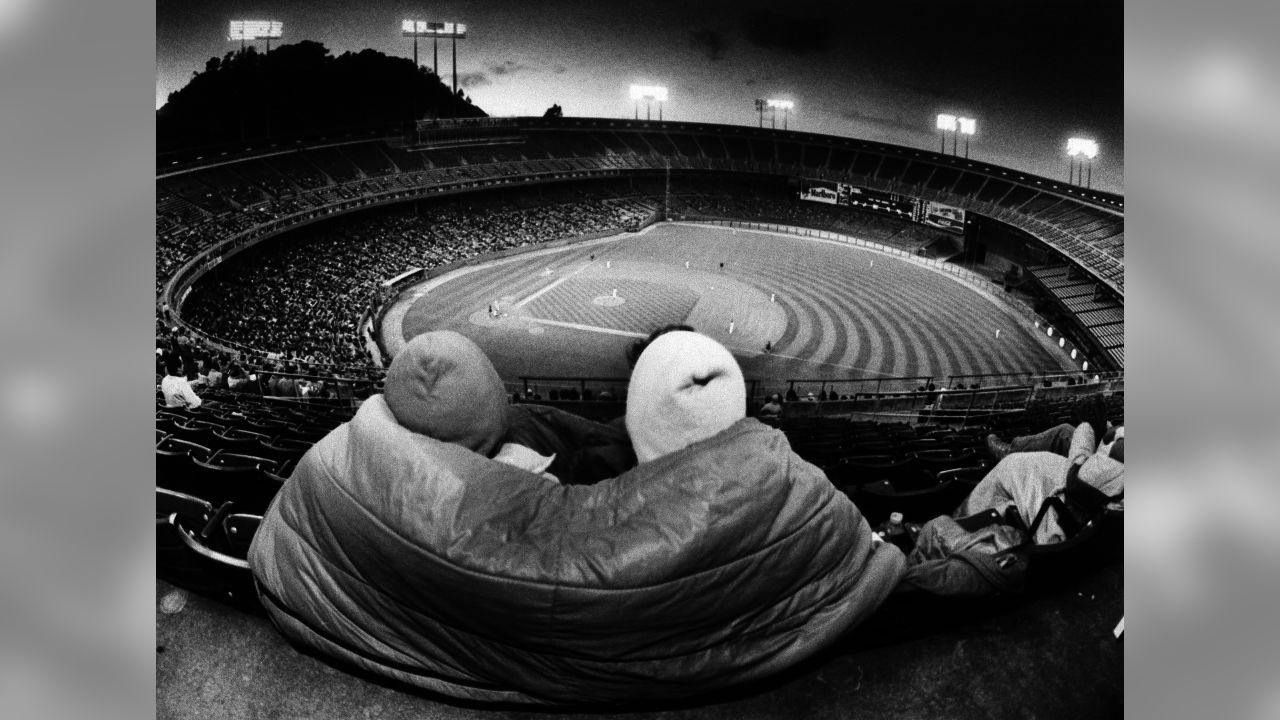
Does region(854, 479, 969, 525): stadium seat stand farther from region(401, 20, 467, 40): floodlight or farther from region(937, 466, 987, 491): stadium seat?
region(401, 20, 467, 40): floodlight

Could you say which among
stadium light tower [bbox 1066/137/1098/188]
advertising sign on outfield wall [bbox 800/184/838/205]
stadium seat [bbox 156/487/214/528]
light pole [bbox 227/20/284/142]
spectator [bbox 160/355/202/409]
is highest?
light pole [bbox 227/20/284/142]

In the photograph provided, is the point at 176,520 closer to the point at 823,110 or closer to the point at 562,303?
the point at 562,303


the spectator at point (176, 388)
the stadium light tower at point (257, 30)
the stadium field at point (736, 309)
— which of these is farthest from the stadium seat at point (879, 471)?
the stadium light tower at point (257, 30)

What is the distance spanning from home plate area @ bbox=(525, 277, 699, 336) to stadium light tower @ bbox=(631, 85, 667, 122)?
0.99 metres

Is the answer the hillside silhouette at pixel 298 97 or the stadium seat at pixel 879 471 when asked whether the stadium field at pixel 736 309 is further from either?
the stadium seat at pixel 879 471

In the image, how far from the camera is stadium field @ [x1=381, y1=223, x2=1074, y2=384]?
476 centimetres

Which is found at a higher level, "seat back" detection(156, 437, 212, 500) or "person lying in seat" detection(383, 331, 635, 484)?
"person lying in seat" detection(383, 331, 635, 484)

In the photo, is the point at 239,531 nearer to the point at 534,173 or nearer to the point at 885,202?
the point at 534,173

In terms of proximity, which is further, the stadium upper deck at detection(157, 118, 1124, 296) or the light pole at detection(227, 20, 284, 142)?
the stadium upper deck at detection(157, 118, 1124, 296)

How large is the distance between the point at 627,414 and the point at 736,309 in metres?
2.59

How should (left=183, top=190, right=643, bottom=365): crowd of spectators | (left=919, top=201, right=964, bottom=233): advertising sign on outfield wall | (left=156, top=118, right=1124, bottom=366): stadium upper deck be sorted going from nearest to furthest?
1. (left=156, top=118, right=1124, bottom=366): stadium upper deck
2. (left=183, top=190, right=643, bottom=365): crowd of spectators
3. (left=919, top=201, right=964, bottom=233): advertising sign on outfield wall

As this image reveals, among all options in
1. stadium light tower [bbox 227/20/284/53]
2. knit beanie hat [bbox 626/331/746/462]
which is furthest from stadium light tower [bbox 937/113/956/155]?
stadium light tower [bbox 227/20/284/53]

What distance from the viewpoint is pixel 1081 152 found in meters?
4.86

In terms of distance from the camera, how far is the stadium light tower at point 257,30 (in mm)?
4209
